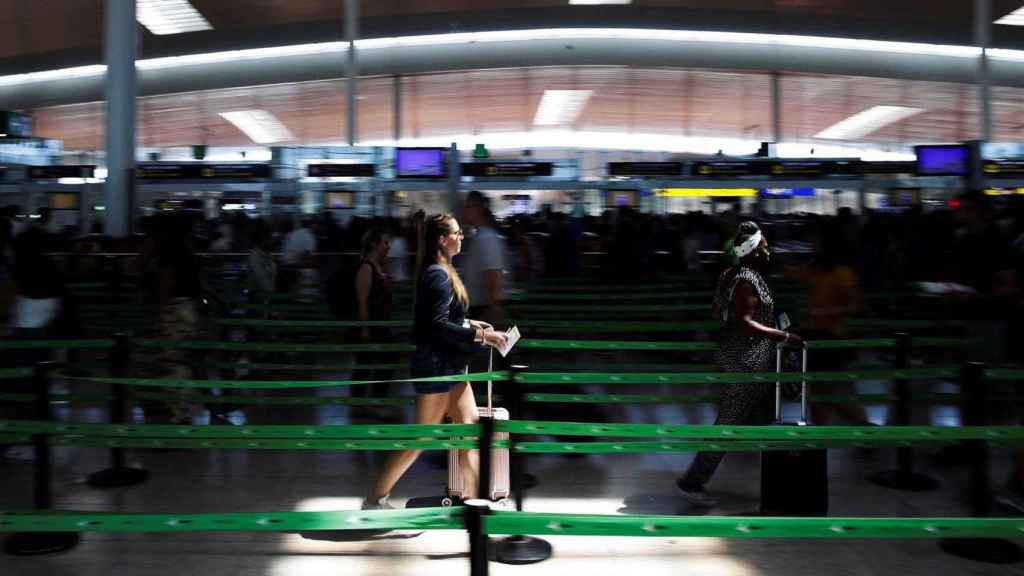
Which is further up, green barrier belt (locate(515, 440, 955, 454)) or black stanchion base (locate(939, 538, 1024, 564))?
green barrier belt (locate(515, 440, 955, 454))

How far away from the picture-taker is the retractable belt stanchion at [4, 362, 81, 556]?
4.92 meters

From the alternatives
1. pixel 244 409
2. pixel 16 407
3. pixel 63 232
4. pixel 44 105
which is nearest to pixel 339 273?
pixel 244 409

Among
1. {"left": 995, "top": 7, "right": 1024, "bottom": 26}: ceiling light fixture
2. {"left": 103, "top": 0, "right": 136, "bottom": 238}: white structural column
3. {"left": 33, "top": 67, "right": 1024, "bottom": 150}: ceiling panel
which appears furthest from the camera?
{"left": 33, "top": 67, "right": 1024, "bottom": 150}: ceiling panel

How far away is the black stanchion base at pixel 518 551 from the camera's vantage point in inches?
187

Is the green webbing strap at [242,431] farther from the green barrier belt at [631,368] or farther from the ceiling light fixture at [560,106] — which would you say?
the ceiling light fixture at [560,106]

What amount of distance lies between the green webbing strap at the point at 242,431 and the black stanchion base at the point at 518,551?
102 cm

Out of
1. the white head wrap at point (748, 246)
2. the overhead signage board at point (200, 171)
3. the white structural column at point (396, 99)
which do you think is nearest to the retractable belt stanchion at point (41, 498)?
the white head wrap at point (748, 246)

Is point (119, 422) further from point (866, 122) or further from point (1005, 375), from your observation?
point (866, 122)

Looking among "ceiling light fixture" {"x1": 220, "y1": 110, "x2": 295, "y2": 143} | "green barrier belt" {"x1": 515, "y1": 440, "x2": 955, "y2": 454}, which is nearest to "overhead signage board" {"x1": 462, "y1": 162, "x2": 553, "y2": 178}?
"green barrier belt" {"x1": 515, "y1": 440, "x2": 955, "y2": 454}

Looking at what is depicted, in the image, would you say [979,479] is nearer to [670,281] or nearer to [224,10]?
[670,281]

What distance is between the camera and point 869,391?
32.0ft

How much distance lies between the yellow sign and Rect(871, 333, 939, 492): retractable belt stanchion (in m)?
13.3

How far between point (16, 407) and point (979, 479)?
25.8 feet

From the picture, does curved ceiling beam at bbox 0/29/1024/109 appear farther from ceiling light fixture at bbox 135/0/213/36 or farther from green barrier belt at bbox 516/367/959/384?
green barrier belt at bbox 516/367/959/384
